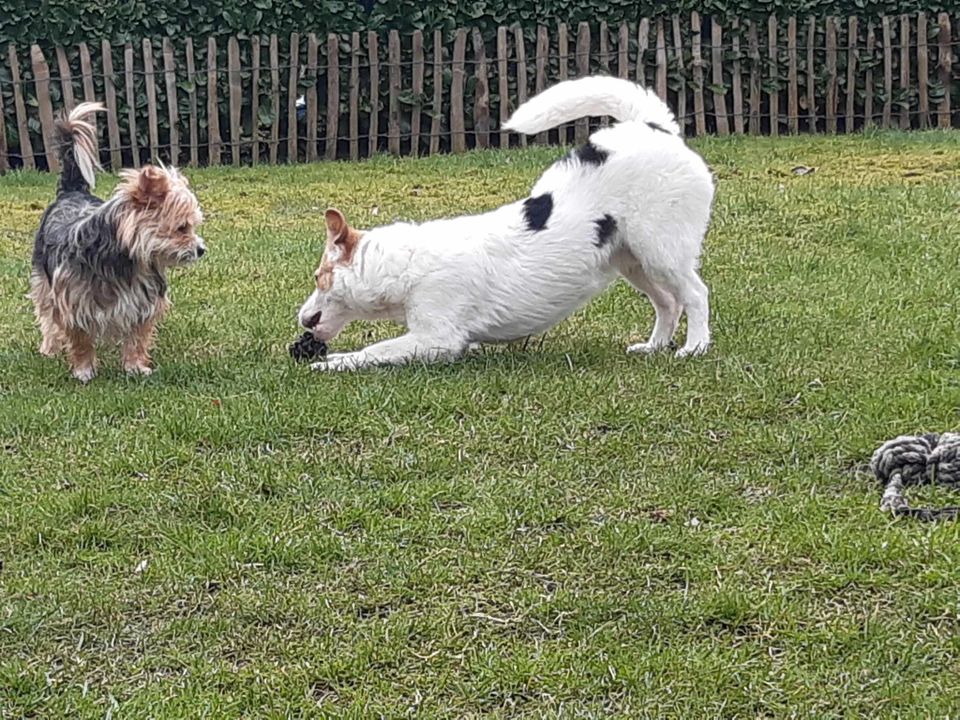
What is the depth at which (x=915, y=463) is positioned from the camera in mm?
4688

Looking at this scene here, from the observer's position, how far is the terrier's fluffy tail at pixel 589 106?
261 inches

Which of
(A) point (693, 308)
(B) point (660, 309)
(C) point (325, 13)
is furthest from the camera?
(C) point (325, 13)

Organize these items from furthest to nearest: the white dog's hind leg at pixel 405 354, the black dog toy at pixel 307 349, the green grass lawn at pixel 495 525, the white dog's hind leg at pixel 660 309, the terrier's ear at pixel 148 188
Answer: the white dog's hind leg at pixel 660 309 < the black dog toy at pixel 307 349 < the white dog's hind leg at pixel 405 354 < the terrier's ear at pixel 148 188 < the green grass lawn at pixel 495 525

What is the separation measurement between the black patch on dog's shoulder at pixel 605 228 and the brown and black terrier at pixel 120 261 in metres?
1.99

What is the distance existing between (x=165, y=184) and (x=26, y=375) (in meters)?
1.28

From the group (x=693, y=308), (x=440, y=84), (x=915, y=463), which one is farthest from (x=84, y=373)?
(x=440, y=84)

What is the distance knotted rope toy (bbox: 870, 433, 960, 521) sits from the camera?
4.64 m

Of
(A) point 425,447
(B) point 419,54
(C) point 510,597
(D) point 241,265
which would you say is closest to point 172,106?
(B) point 419,54

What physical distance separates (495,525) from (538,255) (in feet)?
7.56

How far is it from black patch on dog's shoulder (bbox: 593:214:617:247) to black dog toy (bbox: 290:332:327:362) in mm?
1522

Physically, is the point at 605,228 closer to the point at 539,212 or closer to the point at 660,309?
the point at 539,212

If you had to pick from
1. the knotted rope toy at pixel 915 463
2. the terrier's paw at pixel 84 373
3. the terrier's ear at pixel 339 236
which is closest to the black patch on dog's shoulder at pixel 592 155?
the terrier's ear at pixel 339 236

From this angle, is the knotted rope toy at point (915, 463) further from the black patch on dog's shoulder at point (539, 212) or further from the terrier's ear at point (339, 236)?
the terrier's ear at point (339, 236)

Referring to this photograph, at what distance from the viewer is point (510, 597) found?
3996 mm
